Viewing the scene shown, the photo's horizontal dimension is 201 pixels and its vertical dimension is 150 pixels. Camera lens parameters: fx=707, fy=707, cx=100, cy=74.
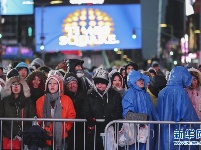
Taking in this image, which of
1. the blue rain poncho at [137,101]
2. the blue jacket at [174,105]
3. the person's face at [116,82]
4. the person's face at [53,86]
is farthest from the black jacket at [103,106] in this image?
the person's face at [116,82]

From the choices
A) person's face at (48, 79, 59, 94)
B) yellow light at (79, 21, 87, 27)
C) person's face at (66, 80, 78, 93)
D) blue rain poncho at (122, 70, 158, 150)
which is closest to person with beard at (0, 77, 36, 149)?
person's face at (48, 79, 59, 94)

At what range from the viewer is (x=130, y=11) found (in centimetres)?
4162

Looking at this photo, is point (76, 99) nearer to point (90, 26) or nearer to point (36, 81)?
point (36, 81)

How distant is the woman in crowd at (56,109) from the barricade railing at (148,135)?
754mm

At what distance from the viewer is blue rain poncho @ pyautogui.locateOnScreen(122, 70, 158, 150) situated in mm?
11430

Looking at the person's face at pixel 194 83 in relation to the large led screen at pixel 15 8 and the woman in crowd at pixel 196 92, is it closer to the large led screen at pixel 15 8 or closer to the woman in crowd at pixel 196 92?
the woman in crowd at pixel 196 92

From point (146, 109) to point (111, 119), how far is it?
0.61 meters

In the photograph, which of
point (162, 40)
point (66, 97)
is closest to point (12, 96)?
point (66, 97)

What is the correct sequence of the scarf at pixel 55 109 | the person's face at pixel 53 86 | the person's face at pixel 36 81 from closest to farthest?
the scarf at pixel 55 109, the person's face at pixel 53 86, the person's face at pixel 36 81

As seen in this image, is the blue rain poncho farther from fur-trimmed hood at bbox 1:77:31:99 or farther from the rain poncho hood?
fur-trimmed hood at bbox 1:77:31:99

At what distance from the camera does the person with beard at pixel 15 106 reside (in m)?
11.6

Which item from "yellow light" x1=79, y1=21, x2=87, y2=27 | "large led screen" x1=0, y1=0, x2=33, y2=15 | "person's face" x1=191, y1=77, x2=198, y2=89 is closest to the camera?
"person's face" x1=191, y1=77, x2=198, y2=89

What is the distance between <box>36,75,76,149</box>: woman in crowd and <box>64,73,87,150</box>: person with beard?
198 millimetres

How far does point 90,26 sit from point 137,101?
2673 cm
